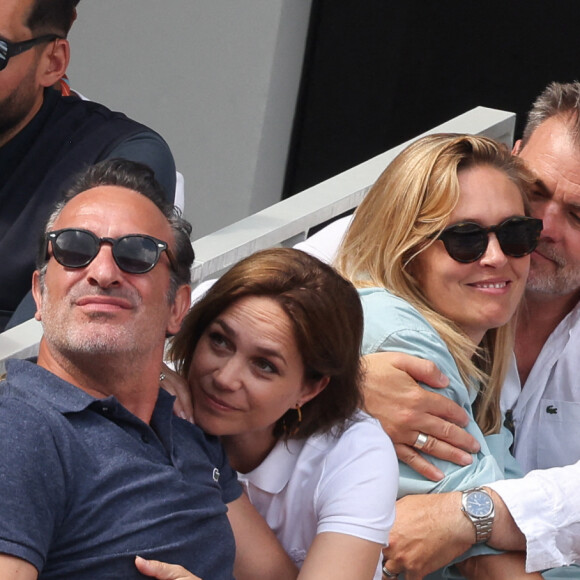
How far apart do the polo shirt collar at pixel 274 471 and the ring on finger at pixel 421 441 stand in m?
0.40

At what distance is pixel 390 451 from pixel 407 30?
12.1ft

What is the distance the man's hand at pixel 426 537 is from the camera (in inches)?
115

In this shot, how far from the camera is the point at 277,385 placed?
8.61 feet

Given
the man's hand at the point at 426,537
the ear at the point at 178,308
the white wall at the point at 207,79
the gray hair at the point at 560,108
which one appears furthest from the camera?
the white wall at the point at 207,79

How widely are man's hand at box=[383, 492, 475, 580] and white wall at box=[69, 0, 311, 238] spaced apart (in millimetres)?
3487

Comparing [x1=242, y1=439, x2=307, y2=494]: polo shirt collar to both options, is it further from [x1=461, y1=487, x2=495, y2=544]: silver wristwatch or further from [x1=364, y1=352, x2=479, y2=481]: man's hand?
[x1=461, y1=487, x2=495, y2=544]: silver wristwatch

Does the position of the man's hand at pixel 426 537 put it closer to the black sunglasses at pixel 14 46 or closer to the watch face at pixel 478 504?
the watch face at pixel 478 504

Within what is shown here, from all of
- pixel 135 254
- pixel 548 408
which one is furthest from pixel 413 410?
pixel 135 254

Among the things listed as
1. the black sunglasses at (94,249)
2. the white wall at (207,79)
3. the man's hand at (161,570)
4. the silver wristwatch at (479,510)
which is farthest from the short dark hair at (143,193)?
the white wall at (207,79)

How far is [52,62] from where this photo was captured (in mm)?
3363

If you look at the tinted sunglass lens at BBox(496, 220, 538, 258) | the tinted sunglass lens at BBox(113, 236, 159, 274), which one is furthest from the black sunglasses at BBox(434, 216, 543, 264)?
the tinted sunglass lens at BBox(113, 236, 159, 274)

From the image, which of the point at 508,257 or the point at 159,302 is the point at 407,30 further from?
the point at 159,302

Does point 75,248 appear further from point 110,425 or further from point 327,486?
point 327,486

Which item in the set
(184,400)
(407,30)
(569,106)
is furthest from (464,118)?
(184,400)
